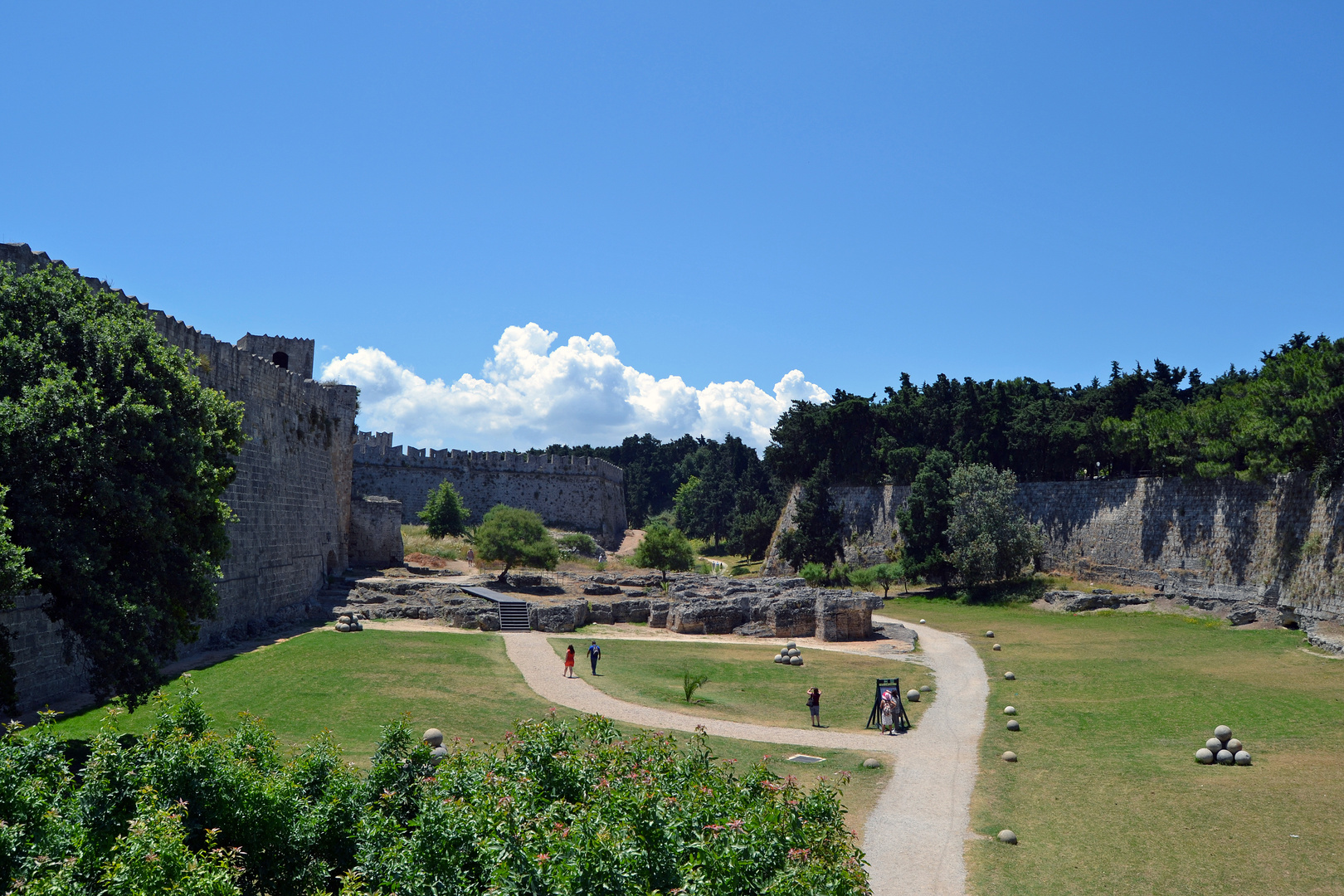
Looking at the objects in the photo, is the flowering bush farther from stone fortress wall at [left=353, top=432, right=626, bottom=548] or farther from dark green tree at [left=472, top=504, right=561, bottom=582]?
stone fortress wall at [left=353, top=432, right=626, bottom=548]

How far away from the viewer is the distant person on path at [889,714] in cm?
1528

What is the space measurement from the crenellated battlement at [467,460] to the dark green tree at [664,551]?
1745 cm

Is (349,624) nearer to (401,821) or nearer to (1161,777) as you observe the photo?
(401,821)

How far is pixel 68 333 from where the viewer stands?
1109cm

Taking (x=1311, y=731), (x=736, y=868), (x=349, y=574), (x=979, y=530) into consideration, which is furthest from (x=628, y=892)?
(x=979, y=530)

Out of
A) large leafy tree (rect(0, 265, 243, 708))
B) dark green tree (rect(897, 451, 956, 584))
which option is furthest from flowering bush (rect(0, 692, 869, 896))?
dark green tree (rect(897, 451, 956, 584))

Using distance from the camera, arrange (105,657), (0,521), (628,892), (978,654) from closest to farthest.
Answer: (628,892) → (0,521) → (105,657) → (978,654)

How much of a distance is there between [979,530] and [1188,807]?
26008mm

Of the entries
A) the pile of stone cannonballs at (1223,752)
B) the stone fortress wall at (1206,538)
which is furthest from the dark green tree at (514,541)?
the pile of stone cannonballs at (1223,752)

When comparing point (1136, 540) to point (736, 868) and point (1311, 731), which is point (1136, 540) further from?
point (736, 868)

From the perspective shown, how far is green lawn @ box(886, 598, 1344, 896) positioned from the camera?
8.95 meters

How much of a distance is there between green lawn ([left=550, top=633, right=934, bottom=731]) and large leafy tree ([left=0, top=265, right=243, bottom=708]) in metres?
8.69

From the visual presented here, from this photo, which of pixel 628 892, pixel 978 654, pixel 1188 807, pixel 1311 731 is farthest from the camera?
pixel 978 654

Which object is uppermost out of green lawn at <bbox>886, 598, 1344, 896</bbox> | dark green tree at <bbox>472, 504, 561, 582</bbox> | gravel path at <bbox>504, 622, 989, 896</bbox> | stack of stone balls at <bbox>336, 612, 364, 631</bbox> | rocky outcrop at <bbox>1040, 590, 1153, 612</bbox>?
dark green tree at <bbox>472, 504, 561, 582</bbox>
